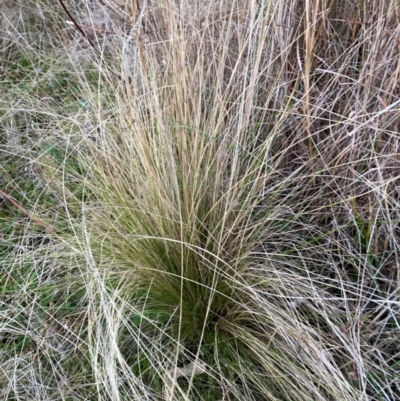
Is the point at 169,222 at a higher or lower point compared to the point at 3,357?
higher

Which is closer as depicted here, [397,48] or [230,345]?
[230,345]

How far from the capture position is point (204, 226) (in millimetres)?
1021

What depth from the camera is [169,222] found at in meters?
1.05

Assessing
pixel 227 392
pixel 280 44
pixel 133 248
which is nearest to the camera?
pixel 227 392

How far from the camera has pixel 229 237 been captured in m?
1.10

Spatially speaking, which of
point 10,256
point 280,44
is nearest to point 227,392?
point 10,256

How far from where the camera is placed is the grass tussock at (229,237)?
100 centimetres

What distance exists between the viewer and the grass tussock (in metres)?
1.00

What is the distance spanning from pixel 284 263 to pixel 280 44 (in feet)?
1.70

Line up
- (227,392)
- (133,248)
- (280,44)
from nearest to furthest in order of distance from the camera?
(227,392) < (133,248) < (280,44)

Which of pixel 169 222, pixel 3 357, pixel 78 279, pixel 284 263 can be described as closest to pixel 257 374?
pixel 284 263

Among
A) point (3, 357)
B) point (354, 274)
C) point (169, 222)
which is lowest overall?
point (3, 357)

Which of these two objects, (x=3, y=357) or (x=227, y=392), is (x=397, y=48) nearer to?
(x=227, y=392)

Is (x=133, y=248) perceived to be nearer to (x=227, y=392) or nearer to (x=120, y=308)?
(x=120, y=308)
